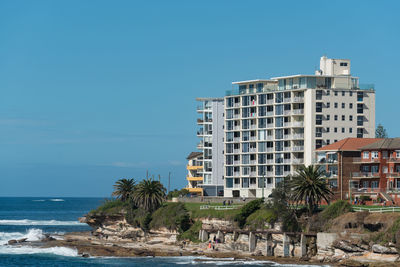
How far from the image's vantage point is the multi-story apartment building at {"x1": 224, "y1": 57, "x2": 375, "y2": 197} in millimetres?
140500

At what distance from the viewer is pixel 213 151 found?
541 ft

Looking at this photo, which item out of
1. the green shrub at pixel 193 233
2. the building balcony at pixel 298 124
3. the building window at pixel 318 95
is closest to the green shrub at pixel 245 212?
the green shrub at pixel 193 233

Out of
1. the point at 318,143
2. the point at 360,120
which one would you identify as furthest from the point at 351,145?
the point at 360,120

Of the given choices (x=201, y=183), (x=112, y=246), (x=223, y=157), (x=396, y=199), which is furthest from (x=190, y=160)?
(x=396, y=199)

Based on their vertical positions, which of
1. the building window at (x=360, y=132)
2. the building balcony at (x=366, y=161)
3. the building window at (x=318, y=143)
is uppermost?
the building window at (x=360, y=132)

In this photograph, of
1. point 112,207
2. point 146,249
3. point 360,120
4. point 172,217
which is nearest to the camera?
point 146,249

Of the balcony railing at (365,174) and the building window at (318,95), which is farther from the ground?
the building window at (318,95)

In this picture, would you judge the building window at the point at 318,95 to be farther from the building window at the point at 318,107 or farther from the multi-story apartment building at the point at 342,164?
the multi-story apartment building at the point at 342,164

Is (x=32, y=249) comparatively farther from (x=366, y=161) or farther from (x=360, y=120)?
(x=360, y=120)

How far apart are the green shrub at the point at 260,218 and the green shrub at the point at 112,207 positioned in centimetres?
3464

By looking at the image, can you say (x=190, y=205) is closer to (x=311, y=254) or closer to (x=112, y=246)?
(x=112, y=246)

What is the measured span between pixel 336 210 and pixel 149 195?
134ft

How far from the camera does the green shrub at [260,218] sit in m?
108

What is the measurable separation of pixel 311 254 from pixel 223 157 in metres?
66.8
